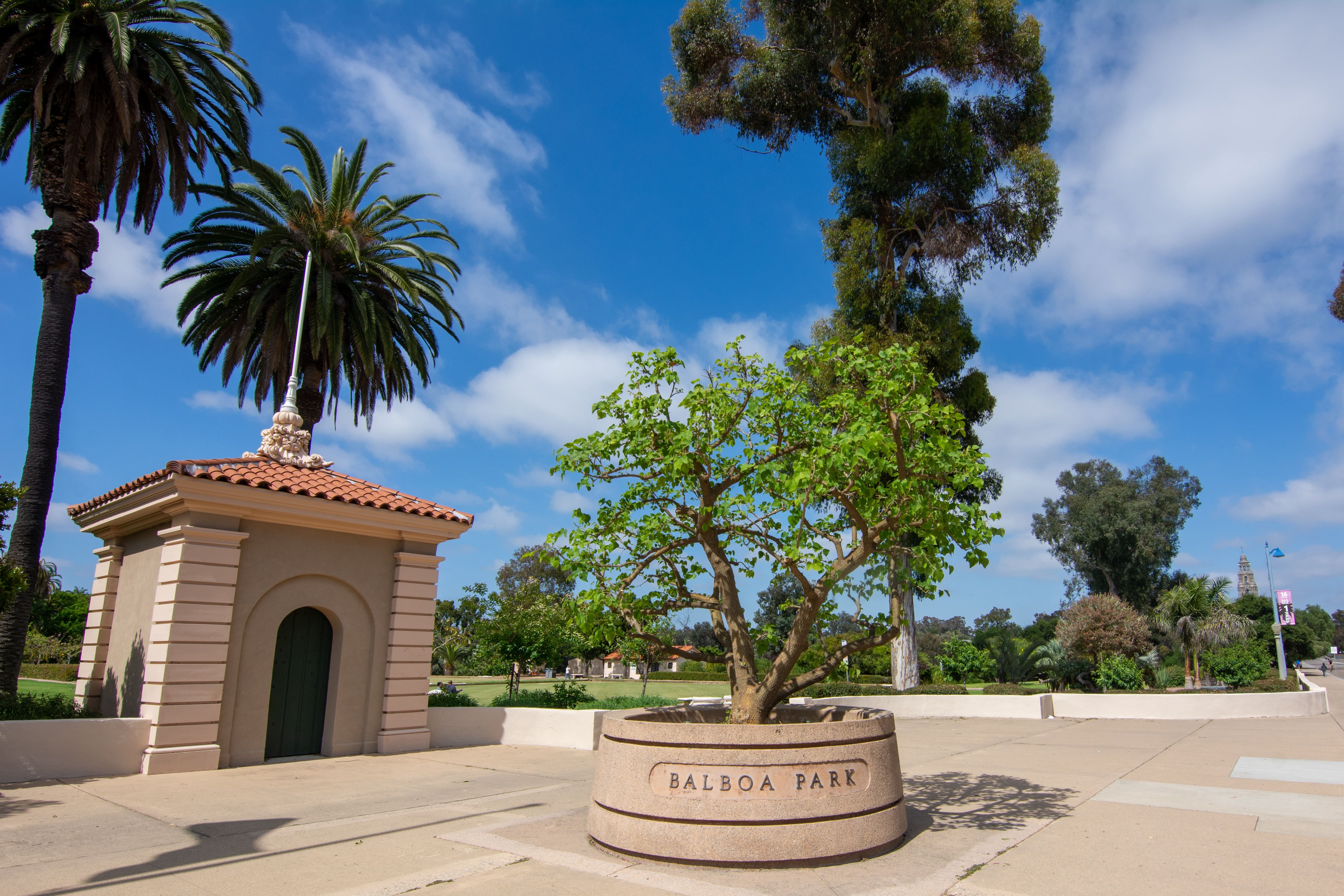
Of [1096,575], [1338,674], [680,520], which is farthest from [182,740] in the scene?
[1338,674]

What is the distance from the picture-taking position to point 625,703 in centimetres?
2020

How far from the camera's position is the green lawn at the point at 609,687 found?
3003 centimetres

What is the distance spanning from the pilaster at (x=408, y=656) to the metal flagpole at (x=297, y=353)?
363 cm

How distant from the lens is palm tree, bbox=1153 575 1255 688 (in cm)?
3384

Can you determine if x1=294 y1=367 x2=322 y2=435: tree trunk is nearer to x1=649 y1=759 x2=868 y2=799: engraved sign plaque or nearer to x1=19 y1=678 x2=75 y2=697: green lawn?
x1=19 y1=678 x2=75 y2=697: green lawn

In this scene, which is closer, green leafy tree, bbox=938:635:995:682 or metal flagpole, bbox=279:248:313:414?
metal flagpole, bbox=279:248:313:414

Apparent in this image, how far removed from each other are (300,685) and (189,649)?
2099 millimetres

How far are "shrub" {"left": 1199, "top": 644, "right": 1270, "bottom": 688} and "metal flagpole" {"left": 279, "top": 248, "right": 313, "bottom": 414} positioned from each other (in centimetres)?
3198

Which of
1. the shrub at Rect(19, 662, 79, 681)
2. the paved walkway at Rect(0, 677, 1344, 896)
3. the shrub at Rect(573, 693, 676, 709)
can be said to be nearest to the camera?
the paved walkway at Rect(0, 677, 1344, 896)

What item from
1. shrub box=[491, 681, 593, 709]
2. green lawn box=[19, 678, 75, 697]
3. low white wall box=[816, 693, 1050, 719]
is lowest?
green lawn box=[19, 678, 75, 697]

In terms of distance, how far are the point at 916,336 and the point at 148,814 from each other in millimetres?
22915

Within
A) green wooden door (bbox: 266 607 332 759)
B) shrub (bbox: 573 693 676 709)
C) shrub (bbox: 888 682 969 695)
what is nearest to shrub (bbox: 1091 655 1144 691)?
shrub (bbox: 888 682 969 695)

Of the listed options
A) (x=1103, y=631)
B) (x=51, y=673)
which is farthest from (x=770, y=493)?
(x=51, y=673)

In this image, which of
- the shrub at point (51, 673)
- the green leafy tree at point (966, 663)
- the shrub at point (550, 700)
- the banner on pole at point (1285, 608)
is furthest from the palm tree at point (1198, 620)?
the shrub at point (51, 673)
